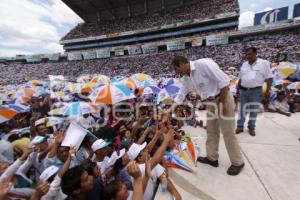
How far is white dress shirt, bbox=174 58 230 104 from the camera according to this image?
7.90ft

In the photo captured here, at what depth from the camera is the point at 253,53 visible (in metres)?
3.61

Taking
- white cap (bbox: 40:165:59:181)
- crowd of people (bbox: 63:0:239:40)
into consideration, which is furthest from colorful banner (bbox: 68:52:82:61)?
white cap (bbox: 40:165:59:181)

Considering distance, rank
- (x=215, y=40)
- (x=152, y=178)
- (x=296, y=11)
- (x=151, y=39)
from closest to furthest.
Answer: (x=152, y=178) → (x=296, y=11) → (x=215, y=40) → (x=151, y=39)

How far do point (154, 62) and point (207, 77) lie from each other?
3376 cm

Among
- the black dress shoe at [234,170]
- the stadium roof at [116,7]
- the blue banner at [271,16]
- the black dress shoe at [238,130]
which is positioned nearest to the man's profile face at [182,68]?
the black dress shoe at [234,170]

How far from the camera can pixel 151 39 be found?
4500cm

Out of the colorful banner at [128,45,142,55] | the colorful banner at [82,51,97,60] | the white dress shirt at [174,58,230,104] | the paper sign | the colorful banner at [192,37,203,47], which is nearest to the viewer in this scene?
the white dress shirt at [174,58,230,104]

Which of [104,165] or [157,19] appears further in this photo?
[157,19]

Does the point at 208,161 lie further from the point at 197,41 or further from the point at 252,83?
the point at 197,41

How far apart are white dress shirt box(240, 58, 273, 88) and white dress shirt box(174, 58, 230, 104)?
5.40 feet

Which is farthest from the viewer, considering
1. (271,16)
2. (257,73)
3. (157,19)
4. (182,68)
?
(157,19)

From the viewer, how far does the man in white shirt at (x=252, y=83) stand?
12.3ft

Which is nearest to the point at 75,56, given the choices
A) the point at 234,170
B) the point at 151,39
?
the point at 151,39

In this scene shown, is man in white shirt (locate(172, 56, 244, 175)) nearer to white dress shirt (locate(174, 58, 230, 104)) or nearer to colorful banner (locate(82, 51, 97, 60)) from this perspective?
white dress shirt (locate(174, 58, 230, 104))
